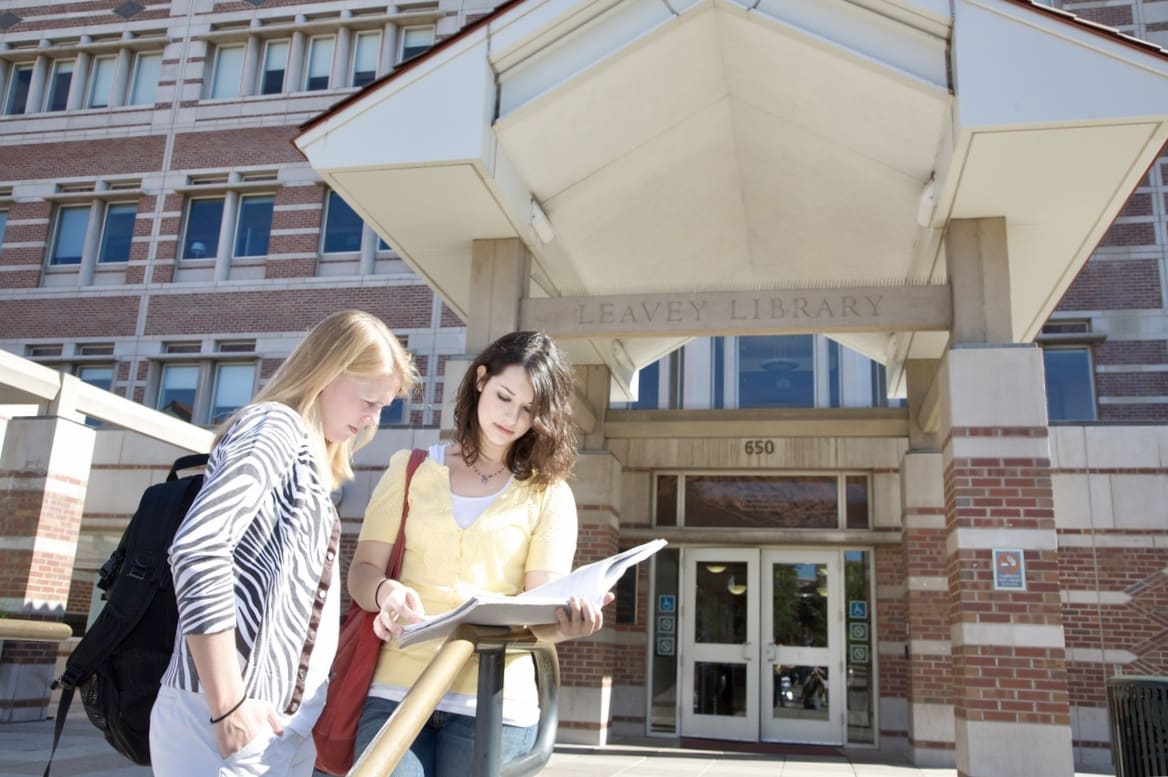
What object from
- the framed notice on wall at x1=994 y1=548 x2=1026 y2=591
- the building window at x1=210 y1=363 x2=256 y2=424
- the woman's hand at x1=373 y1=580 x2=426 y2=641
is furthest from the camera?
the building window at x1=210 y1=363 x2=256 y2=424

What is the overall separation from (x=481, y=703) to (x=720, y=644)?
12.0 meters

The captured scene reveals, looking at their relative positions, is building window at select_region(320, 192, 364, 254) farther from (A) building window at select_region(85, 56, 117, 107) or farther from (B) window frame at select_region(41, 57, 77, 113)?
(B) window frame at select_region(41, 57, 77, 113)

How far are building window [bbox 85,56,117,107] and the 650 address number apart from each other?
14.7 meters

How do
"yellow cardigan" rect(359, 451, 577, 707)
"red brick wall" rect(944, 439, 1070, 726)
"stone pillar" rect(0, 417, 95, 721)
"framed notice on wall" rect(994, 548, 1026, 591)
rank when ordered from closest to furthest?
"yellow cardigan" rect(359, 451, 577, 707) < "red brick wall" rect(944, 439, 1070, 726) < "framed notice on wall" rect(994, 548, 1026, 591) < "stone pillar" rect(0, 417, 95, 721)

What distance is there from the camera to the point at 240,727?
78.5 inches

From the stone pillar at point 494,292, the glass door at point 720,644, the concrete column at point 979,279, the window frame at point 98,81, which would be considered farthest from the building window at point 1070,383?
the window frame at point 98,81

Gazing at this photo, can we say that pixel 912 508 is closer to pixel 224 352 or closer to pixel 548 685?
pixel 548 685

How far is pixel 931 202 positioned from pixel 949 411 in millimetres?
1633

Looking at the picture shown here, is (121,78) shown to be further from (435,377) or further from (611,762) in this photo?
(611,762)

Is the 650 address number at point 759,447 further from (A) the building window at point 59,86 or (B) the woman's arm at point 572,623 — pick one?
(A) the building window at point 59,86

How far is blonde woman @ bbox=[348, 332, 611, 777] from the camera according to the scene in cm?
238

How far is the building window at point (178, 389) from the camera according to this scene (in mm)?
17734

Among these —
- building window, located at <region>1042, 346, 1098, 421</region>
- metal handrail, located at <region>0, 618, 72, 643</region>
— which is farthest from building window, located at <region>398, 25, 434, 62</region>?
metal handrail, located at <region>0, 618, 72, 643</region>

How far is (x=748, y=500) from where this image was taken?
531 inches
